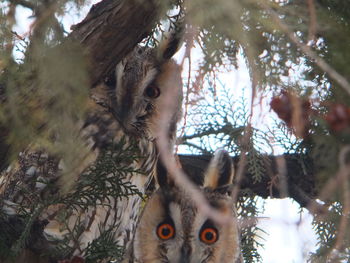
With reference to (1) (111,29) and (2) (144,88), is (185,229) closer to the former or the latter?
(2) (144,88)

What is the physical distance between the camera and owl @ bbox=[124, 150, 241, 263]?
2781 mm

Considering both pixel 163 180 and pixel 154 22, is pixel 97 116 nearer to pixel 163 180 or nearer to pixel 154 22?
pixel 163 180

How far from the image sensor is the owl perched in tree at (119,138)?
282 centimetres

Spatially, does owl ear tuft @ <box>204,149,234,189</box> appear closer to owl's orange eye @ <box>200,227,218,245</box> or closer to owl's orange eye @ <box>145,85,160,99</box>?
owl's orange eye @ <box>200,227,218,245</box>

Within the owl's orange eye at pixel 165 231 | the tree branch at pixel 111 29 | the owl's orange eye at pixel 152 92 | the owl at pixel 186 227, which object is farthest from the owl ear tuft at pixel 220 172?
the tree branch at pixel 111 29

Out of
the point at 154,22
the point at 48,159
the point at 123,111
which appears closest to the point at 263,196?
the point at 123,111

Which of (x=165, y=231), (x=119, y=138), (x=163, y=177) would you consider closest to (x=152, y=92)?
(x=119, y=138)

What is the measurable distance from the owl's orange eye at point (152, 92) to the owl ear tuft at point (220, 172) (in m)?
0.42

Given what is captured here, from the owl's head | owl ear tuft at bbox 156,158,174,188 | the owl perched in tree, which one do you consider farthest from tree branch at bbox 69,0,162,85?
owl ear tuft at bbox 156,158,174,188

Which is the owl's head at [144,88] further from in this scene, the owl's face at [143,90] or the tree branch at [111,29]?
the tree branch at [111,29]

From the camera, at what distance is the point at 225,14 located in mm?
1548

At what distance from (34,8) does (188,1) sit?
0.44 metres

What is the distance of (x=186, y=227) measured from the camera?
278cm

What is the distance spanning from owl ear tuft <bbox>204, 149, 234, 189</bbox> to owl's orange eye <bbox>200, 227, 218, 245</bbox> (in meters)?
0.20
